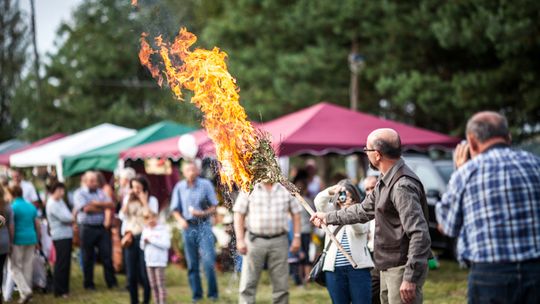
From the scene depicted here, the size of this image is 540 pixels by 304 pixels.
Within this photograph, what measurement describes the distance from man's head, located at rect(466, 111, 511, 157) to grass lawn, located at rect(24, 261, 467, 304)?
6813mm

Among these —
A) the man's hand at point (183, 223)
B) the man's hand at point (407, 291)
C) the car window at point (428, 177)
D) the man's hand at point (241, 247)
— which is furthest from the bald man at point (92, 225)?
the man's hand at point (407, 291)

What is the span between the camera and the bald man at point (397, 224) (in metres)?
5.41

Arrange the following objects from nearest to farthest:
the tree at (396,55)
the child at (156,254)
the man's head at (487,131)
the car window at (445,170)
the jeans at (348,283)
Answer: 1. the man's head at (487,131)
2. the jeans at (348,283)
3. the child at (156,254)
4. the car window at (445,170)
5. the tree at (396,55)

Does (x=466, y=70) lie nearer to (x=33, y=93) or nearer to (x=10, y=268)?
(x=10, y=268)

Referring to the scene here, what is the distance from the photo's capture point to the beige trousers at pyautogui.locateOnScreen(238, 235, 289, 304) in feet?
29.8

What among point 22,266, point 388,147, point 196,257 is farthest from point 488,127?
point 22,266

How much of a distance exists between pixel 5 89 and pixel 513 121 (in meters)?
54.1

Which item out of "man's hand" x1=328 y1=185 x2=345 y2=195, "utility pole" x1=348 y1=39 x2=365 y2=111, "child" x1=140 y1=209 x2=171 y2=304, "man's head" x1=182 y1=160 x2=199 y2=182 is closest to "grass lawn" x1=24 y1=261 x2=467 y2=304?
"child" x1=140 y1=209 x2=171 y2=304

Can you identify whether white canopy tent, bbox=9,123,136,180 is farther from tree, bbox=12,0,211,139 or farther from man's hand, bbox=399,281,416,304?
tree, bbox=12,0,211,139

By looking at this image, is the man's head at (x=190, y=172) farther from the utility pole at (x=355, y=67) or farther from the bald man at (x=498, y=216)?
the utility pole at (x=355, y=67)

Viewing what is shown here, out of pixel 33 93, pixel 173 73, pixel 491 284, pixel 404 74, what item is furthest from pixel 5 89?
pixel 491 284

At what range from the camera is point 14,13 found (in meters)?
65.3

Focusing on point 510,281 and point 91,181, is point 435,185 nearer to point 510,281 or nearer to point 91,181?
point 91,181

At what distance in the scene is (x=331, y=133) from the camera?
1365 centimetres
